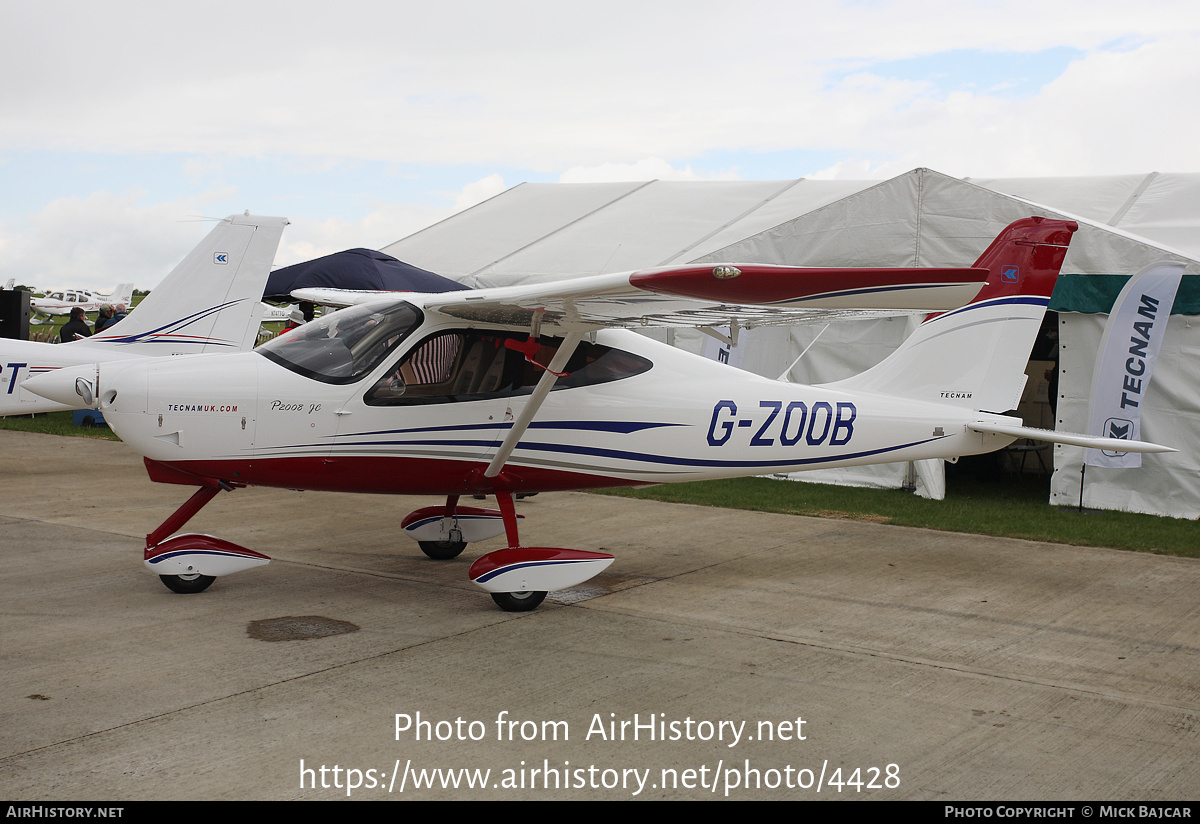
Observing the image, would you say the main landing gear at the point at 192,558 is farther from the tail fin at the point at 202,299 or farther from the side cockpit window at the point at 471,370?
the tail fin at the point at 202,299

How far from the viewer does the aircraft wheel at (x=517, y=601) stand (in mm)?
5785

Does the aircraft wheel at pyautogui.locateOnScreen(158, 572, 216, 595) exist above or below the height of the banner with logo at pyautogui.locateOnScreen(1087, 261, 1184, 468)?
below

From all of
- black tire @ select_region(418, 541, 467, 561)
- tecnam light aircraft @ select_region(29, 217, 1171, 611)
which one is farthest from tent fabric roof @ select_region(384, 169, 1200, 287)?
black tire @ select_region(418, 541, 467, 561)

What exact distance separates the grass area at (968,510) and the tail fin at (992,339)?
6.98 feet

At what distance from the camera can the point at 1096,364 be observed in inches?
377

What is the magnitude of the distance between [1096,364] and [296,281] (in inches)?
387

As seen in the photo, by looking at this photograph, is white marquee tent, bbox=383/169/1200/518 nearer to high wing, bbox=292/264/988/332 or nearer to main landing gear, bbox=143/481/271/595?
high wing, bbox=292/264/988/332

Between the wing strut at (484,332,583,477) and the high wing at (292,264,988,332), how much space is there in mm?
127

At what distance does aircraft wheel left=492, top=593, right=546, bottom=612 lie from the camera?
579 centimetres

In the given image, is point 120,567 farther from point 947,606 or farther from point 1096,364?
point 1096,364

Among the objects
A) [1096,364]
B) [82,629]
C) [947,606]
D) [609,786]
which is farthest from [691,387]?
[1096,364]

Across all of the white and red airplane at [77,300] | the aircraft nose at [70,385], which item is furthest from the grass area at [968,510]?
the white and red airplane at [77,300]
